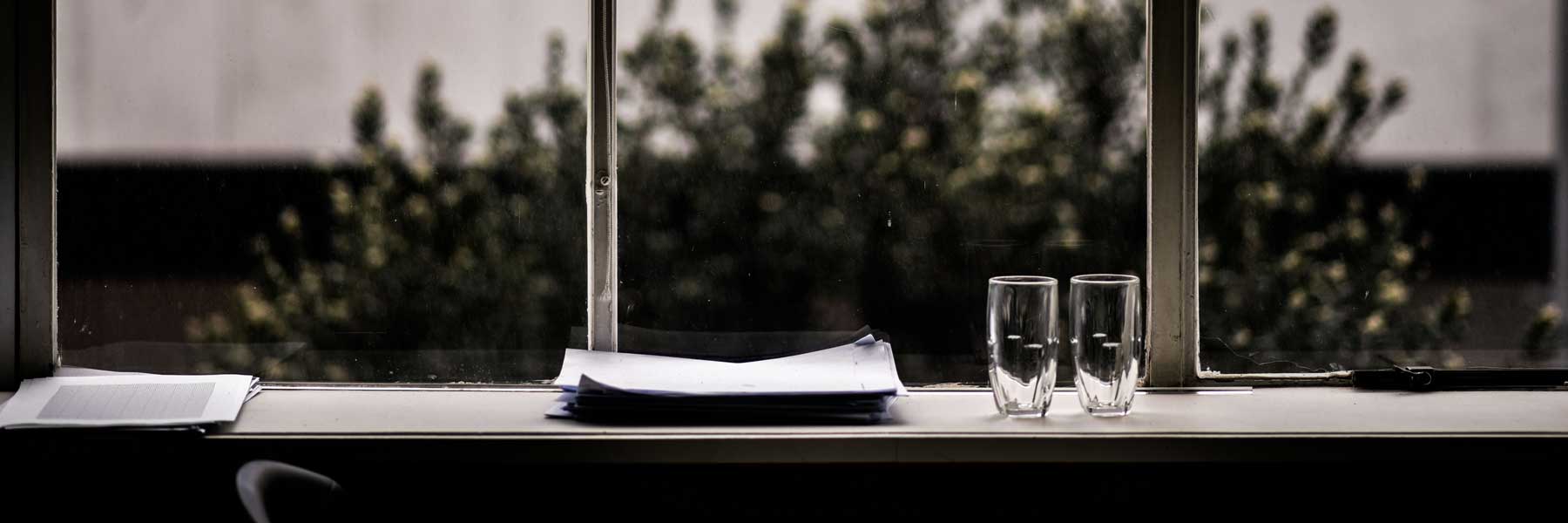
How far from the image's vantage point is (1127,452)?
4.33ft

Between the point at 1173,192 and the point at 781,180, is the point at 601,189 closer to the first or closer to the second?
the point at 781,180

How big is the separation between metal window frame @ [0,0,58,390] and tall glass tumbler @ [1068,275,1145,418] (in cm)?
150

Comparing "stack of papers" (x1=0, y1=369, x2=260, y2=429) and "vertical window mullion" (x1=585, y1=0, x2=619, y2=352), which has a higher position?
"vertical window mullion" (x1=585, y1=0, x2=619, y2=352)

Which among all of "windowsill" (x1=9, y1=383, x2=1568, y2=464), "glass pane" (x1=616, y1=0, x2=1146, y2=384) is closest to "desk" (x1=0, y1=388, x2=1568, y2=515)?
"windowsill" (x1=9, y1=383, x2=1568, y2=464)

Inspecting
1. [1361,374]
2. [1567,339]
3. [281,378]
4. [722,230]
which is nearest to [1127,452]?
[1361,374]

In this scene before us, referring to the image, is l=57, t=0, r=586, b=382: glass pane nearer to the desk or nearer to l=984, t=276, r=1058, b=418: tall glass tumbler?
the desk

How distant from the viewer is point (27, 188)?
5.36ft

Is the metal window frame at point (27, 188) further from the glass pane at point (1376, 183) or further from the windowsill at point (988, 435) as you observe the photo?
the glass pane at point (1376, 183)

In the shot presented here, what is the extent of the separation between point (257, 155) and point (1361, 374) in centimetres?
167

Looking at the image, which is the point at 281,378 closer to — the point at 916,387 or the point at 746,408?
the point at 746,408

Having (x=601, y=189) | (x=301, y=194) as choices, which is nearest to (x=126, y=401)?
(x=301, y=194)

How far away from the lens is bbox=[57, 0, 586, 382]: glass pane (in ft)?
5.43

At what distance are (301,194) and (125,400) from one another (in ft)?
1.24

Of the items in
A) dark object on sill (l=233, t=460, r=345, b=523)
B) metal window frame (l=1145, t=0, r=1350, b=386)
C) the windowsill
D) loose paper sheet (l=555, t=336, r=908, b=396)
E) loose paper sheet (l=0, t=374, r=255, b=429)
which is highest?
metal window frame (l=1145, t=0, r=1350, b=386)
